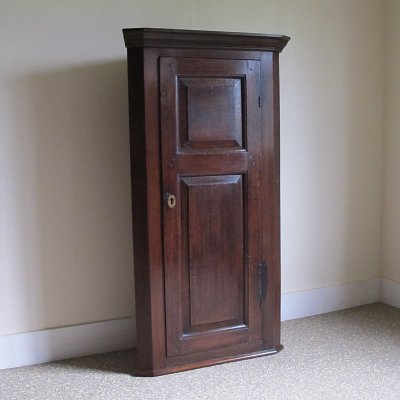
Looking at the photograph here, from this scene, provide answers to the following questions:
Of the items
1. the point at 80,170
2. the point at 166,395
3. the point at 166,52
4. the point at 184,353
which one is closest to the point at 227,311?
the point at 184,353

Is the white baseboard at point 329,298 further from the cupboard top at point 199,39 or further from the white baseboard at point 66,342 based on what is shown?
the cupboard top at point 199,39

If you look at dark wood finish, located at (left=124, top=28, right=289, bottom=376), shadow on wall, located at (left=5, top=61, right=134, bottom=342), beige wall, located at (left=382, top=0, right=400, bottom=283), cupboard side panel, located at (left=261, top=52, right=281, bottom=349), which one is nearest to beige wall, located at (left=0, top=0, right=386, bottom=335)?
shadow on wall, located at (left=5, top=61, right=134, bottom=342)

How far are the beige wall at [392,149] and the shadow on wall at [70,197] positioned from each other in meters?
1.58

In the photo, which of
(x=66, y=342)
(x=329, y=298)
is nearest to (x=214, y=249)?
(x=66, y=342)

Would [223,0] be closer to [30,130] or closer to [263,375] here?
[30,130]

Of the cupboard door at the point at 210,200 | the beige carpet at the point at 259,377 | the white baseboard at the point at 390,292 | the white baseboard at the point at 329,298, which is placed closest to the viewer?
the beige carpet at the point at 259,377

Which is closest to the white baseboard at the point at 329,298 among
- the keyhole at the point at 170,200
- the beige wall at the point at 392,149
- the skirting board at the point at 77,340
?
the skirting board at the point at 77,340

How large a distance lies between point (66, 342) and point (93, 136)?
38.9 inches

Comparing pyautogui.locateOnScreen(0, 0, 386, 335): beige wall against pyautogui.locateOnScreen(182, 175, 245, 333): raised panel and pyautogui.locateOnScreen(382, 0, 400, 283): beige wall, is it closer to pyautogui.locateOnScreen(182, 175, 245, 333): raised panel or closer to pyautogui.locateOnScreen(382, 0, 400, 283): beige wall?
pyautogui.locateOnScreen(382, 0, 400, 283): beige wall

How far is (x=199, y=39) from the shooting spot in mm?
2363

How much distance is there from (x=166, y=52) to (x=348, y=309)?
188cm

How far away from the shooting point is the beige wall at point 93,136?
8.36 feet

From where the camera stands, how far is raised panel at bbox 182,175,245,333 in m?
2.45

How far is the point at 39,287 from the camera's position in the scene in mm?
2629
